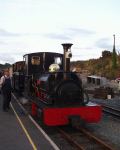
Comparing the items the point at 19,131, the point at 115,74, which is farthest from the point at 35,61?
the point at 115,74

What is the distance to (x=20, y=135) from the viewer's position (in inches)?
440

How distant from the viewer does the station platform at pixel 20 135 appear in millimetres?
9758

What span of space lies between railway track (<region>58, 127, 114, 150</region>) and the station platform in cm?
68

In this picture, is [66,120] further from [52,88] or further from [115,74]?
[115,74]

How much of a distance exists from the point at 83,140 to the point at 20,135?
176 centimetres

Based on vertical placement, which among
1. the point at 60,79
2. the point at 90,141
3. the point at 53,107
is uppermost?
the point at 60,79

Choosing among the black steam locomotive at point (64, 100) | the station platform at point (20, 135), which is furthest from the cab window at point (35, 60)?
the black steam locomotive at point (64, 100)

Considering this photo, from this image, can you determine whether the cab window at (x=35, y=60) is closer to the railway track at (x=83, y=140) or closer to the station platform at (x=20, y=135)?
the station platform at (x=20, y=135)

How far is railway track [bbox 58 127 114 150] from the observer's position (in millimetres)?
9945

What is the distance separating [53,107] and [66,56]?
170 centimetres

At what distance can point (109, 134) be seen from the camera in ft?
38.9

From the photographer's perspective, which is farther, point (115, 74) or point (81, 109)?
point (115, 74)

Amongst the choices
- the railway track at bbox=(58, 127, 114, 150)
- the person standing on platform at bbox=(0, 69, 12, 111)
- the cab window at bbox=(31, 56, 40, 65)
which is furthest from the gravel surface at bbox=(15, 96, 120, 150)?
the person standing on platform at bbox=(0, 69, 12, 111)

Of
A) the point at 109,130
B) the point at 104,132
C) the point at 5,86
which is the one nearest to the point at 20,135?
the point at 104,132
